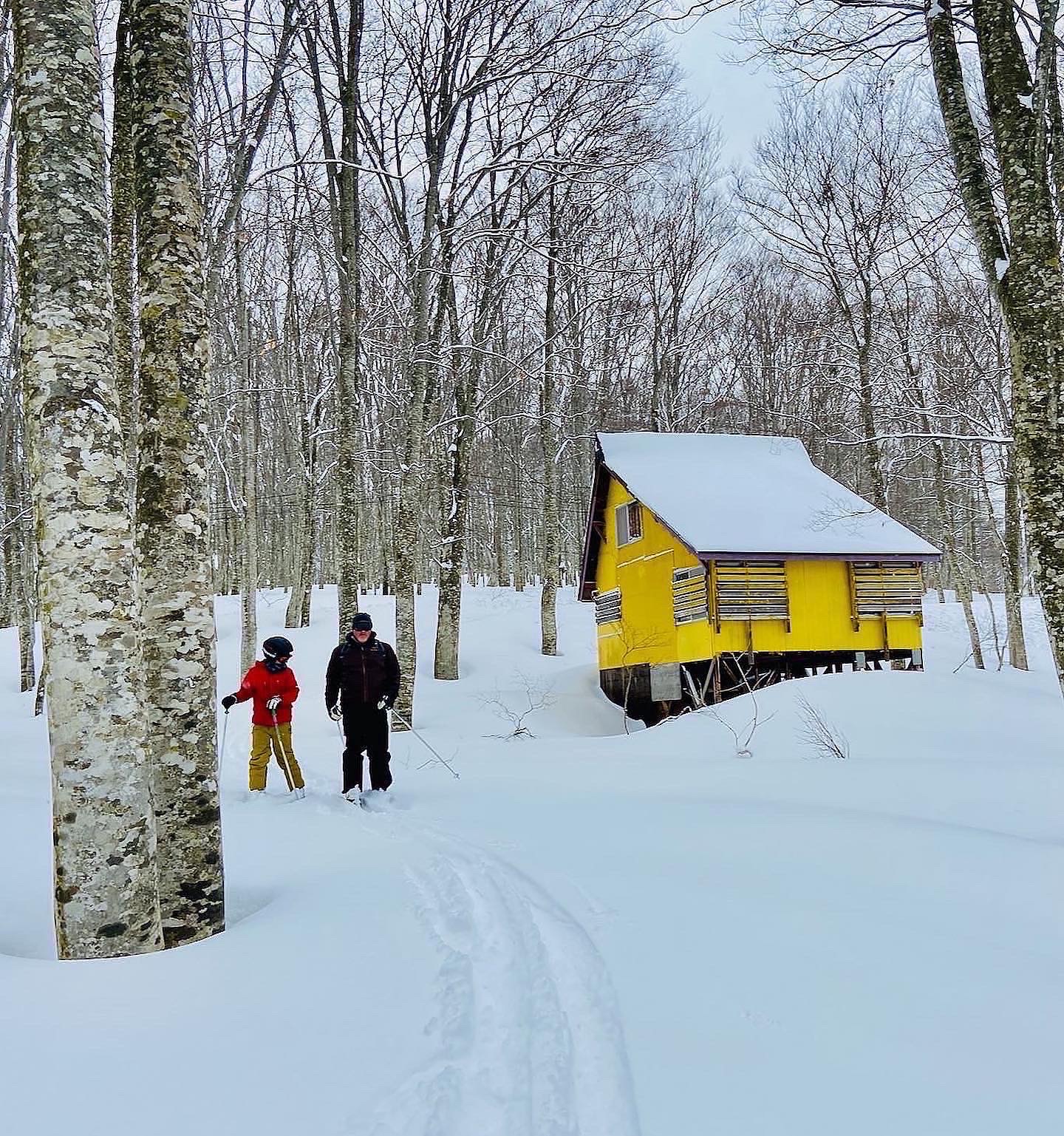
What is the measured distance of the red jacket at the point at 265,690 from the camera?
8141mm

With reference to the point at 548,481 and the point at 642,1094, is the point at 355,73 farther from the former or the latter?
the point at 642,1094

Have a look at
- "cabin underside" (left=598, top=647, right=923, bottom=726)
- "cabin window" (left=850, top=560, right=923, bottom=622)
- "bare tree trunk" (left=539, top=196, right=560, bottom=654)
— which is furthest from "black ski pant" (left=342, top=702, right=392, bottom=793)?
"cabin window" (left=850, top=560, right=923, bottom=622)

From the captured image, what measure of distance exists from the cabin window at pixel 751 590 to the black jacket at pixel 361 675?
9.10m

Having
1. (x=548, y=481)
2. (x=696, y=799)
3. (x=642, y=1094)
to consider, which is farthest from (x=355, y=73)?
(x=642, y=1094)

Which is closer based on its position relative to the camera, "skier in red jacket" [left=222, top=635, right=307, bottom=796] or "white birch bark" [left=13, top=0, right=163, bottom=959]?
"white birch bark" [left=13, top=0, right=163, bottom=959]

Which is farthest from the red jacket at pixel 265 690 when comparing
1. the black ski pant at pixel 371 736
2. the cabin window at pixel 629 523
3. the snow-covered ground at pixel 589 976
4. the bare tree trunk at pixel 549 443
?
the cabin window at pixel 629 523

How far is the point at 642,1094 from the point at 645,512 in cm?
1652

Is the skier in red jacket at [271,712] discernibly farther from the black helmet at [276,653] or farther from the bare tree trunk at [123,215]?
the bare tree trunk at [123,215]

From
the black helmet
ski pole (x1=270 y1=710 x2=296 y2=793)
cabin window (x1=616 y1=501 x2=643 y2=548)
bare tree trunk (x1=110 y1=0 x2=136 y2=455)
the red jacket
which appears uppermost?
bare tree trunk (x1=110 y1=0 x2=136 y2=455)

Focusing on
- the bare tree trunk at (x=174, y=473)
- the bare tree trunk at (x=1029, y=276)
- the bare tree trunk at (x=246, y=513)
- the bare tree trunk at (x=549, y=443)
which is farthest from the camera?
the bare tree trunk at (x=549, y=443)

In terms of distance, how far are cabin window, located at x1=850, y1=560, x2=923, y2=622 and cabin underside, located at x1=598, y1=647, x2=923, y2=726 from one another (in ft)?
2.84

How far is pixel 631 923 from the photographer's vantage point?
146 inches

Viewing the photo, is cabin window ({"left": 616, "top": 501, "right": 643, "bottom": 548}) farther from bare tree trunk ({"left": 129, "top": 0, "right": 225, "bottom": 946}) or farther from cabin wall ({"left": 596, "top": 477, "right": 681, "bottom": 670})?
bare tree trunk ({"left": 129, "top": 0, "right": 225, "bottom": 946})

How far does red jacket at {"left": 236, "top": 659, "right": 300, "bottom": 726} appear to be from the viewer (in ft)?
26.7
